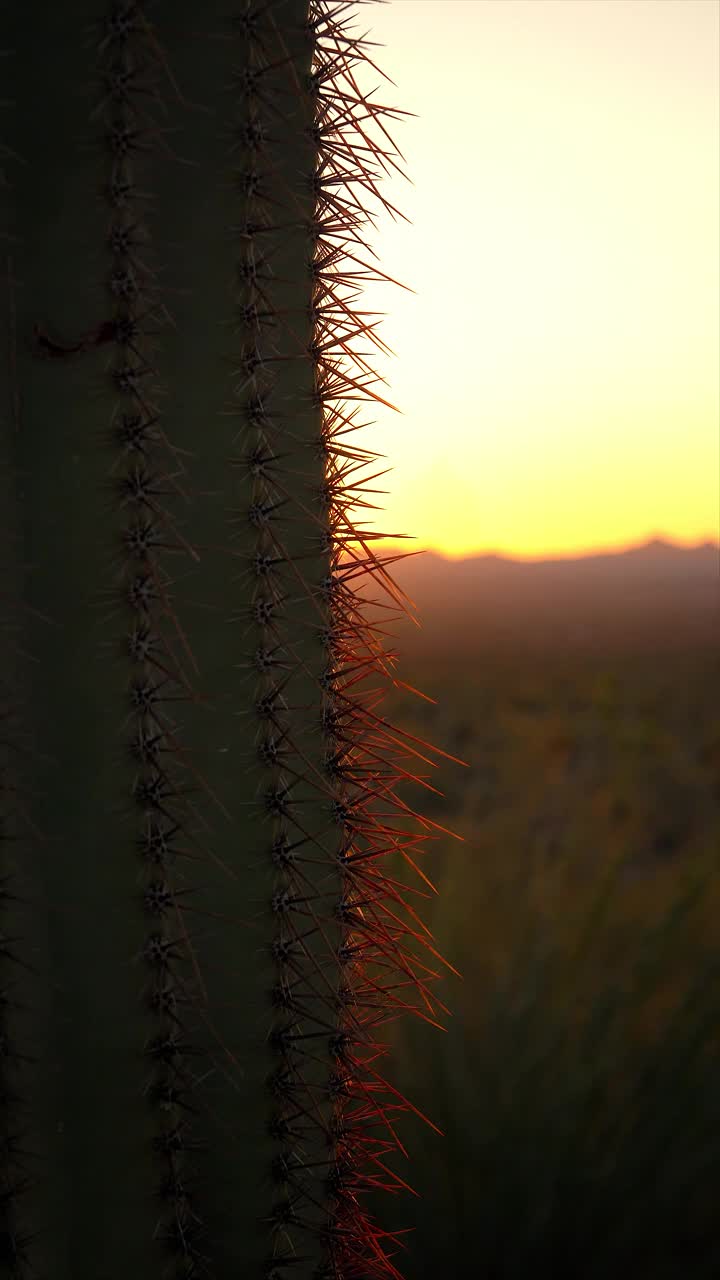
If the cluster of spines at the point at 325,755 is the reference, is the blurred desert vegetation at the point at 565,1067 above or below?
below

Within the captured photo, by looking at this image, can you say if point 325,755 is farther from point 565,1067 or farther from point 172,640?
point 565,1067

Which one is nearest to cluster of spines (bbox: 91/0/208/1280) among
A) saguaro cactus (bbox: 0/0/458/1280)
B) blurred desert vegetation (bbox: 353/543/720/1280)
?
saguaro cactus (bbox: 0/0/458/1280)

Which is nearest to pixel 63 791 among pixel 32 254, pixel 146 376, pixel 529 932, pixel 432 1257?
pixel 146 376

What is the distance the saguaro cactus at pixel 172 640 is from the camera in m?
1.04

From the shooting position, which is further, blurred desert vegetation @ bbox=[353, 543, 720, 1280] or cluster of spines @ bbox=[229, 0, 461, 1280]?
blurred desert vegetation @ bbox=[353, 543, 720, 1280]

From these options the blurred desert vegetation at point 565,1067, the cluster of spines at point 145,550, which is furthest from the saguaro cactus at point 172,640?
the blurred desert vegetation at point 565,1067

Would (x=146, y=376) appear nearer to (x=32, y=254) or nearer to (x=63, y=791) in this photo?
(x=32, y=254)

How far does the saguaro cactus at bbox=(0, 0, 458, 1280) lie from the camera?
3.40 feet

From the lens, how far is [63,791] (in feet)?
3.47

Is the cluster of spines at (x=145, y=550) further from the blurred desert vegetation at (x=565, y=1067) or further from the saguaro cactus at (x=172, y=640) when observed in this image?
the blurred desert vegetation at (x=565, y=1067)

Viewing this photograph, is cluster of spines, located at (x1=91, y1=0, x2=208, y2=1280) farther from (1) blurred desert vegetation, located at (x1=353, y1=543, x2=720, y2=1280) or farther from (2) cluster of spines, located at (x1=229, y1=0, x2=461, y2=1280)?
(1) blurred desert vegetation, located at (x1=353, y1=543, x2=720, y2=1280)

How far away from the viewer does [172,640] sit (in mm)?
1079

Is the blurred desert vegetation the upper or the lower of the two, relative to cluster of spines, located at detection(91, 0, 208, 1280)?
lower

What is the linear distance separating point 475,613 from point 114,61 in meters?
16.4
